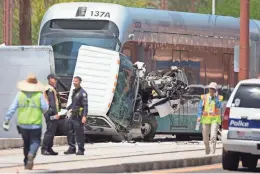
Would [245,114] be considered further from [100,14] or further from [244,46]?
[100,14]

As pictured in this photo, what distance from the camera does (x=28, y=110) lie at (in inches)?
764

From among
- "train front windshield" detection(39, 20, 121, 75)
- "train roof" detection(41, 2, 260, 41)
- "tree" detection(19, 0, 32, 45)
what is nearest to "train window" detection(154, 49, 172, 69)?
"train roof" detection(41, 2, 260, 41)

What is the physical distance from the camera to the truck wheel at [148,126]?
3131 cm

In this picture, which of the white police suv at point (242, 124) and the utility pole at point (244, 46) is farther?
the utility pole at point (244, 46)

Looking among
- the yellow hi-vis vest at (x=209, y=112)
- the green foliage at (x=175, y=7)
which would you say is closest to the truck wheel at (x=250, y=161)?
the yellow hi-vis vest at (x=209, y=112)

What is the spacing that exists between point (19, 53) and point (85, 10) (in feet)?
10.6

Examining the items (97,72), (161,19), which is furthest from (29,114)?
(161,19)

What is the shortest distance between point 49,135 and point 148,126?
7.68 m

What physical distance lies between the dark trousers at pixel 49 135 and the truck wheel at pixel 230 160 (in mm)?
4043

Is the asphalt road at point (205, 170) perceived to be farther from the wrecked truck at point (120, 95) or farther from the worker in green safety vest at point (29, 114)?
the wrecked truck at point (120, 95)

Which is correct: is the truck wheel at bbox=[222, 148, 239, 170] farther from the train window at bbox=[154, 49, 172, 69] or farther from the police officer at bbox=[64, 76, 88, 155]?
the train window at bbox=[154, 49, 172, 69]

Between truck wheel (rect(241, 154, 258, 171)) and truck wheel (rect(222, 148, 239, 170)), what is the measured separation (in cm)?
67

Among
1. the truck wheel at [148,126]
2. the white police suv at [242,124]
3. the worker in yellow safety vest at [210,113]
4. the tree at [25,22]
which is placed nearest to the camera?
the white police suv at [242,124]

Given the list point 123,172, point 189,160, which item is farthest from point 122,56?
point 123,172
